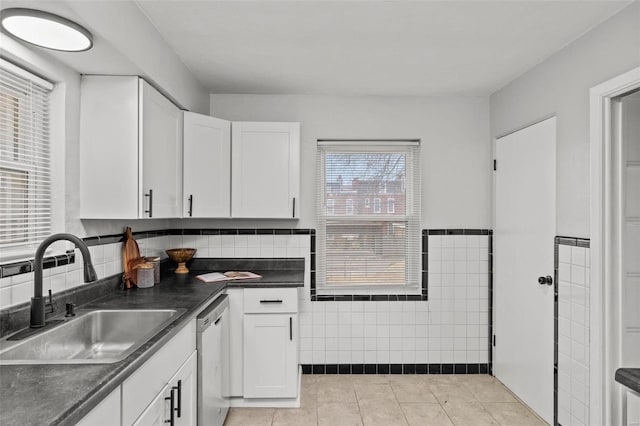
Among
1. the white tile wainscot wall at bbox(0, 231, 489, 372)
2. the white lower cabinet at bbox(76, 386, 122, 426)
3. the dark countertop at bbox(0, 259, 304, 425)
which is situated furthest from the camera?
the white tile wainscot wall at bbox(0, 231, 489, 372)

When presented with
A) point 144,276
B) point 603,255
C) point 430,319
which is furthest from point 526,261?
A: point 144,276

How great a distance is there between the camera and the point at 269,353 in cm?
279

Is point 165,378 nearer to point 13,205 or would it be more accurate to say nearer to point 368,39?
point 13,205

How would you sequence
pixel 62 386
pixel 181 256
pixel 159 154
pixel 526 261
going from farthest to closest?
pixel 181 256 → pixel 526 261 → pixel 159 154 → pixel 62 386

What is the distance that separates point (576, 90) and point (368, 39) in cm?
130

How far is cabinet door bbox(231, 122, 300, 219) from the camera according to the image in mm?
3166

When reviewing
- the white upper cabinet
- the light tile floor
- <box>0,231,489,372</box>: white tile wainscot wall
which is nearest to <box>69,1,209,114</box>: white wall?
the white upper cabinet

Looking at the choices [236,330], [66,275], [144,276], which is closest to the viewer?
[66,275]

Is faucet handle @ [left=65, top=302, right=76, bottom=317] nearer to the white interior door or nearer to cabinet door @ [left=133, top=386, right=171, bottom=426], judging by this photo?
cabinet door @ [left=133, top=386, right=171, bottom=426]

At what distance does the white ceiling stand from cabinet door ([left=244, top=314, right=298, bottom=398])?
1.83m

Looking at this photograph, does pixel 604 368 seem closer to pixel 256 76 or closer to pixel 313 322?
pixel 313 322

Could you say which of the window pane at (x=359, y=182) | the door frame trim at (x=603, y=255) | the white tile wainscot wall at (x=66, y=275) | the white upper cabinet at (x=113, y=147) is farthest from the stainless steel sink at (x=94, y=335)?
the door frame trim at (x=603, y=255)

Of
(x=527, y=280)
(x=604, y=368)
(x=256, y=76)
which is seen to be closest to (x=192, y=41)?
(x=256, y=76)

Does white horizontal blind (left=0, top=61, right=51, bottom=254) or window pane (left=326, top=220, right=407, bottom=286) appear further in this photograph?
window pane (left=326, top=220, right=407, bottom=286)
